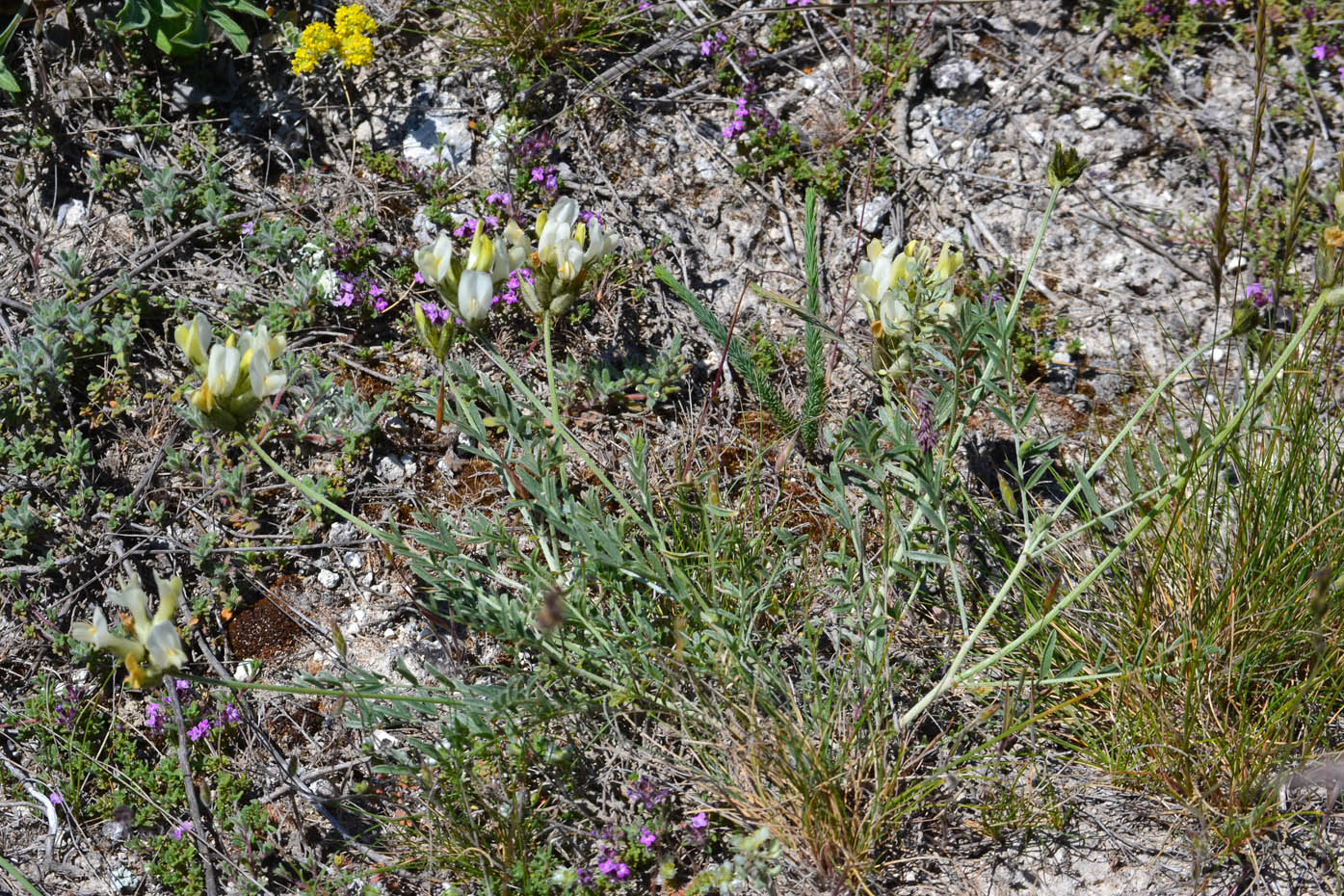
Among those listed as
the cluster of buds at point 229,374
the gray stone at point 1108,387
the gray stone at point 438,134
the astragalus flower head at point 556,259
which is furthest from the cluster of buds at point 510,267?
the gray stone at point 1108,387

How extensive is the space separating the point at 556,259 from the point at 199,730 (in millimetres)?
1349

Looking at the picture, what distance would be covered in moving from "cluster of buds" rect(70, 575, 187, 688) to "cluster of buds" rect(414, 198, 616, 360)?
2.13 ft

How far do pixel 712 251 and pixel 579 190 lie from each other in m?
0.44

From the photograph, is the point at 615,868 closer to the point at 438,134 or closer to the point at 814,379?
the point at 814,379

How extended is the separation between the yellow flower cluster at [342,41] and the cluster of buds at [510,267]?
119cm

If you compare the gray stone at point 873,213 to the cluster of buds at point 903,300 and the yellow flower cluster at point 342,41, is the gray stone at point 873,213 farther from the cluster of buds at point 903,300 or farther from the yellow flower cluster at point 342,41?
the yellow flower cluster at point 342,41

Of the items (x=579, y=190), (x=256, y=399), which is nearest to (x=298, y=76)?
(x=579, y=190)

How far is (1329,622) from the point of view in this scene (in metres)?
2.02

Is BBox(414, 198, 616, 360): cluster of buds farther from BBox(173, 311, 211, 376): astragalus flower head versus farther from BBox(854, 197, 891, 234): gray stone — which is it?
BBox(854, 197, 891, 234): gray stone

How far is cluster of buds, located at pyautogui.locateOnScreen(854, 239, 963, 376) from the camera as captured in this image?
2.00m

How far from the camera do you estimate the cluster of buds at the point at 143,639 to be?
1.57 meters

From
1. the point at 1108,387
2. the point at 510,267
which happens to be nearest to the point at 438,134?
the point at 510,267

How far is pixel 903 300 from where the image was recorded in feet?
6.64

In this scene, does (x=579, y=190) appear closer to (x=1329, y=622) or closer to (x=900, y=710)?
(x=900, y=710)
